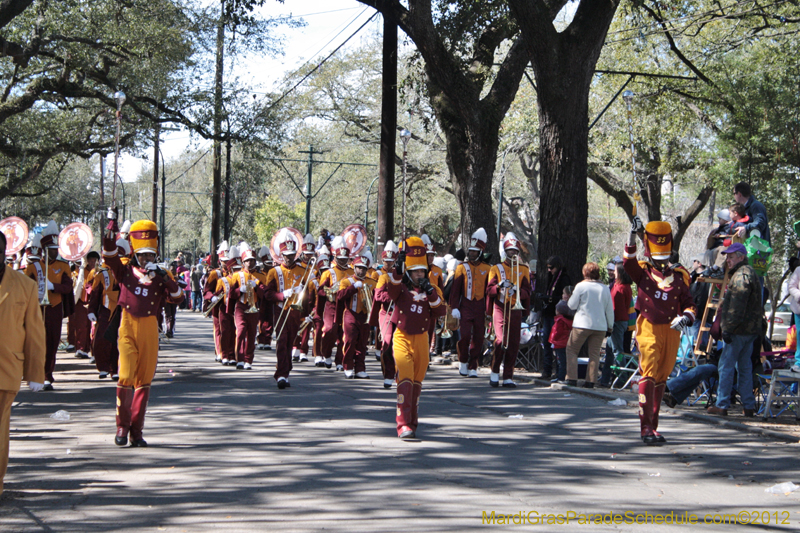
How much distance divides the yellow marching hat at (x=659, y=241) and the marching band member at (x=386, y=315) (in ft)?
9.21

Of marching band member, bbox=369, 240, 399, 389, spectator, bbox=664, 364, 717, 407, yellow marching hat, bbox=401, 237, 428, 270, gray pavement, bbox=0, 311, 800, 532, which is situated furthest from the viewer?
spectator, bbox=664, 364, 717, 407

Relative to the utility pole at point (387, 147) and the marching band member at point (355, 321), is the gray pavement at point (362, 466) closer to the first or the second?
the marching band member at point (355, 321)

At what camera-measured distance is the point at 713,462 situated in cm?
776

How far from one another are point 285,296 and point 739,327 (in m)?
6.38

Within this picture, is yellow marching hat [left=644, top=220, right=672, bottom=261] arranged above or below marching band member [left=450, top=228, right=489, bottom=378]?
above

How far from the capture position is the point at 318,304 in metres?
15.4

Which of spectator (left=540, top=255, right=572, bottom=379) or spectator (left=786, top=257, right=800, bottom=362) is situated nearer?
spectator (left=786, top=257, right=800, bottom=362)

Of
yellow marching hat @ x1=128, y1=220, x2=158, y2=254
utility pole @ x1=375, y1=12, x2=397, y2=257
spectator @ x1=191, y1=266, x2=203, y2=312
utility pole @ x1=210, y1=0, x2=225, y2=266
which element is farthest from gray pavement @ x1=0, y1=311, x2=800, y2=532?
spectator @ x1=191, y1=266, x2=203, y2=312

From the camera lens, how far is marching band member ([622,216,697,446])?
8.51 meters

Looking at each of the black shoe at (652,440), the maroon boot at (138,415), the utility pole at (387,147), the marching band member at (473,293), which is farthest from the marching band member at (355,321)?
the black shoe at (652,440)

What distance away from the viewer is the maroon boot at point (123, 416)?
796 cm

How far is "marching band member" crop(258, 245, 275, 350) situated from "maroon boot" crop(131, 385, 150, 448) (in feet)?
19.4

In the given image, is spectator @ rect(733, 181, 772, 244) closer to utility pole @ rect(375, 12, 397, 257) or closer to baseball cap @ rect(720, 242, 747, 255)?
baseball cap @ rect(720, 242, 747, 255)

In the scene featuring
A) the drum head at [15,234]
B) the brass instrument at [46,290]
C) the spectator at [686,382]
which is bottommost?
the spectator at [686,382]
